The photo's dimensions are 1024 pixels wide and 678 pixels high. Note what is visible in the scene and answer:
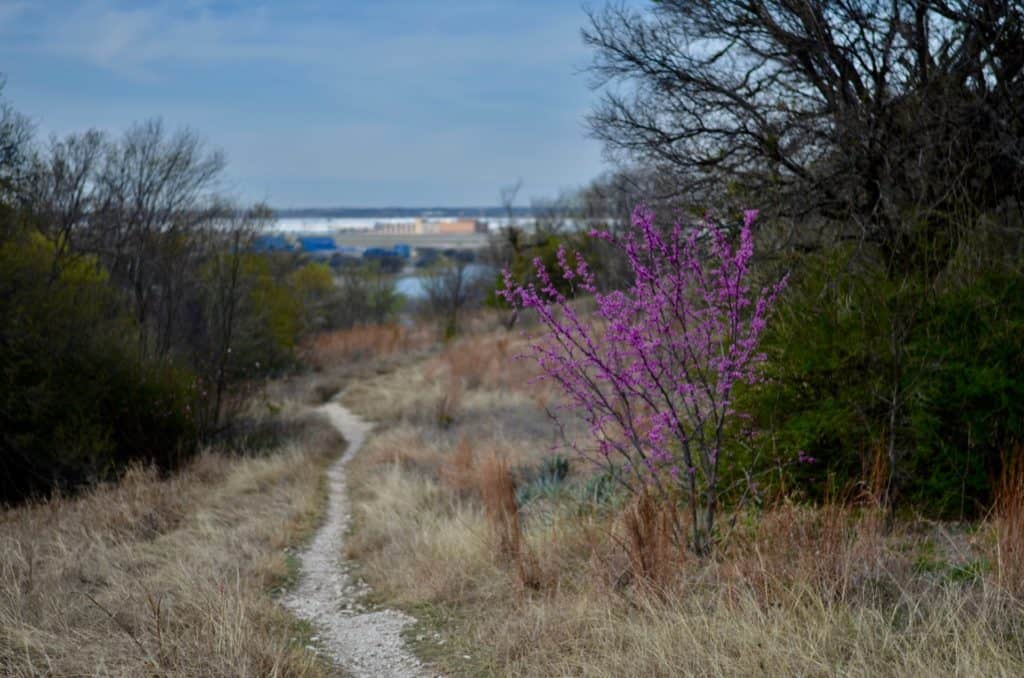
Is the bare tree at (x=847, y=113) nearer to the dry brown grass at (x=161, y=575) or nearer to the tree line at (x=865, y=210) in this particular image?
the tree line at (x=865, y=210)

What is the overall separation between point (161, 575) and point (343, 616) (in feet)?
4.09

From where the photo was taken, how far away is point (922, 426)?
21.7 feet

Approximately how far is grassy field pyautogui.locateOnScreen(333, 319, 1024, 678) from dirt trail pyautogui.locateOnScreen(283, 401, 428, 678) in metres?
0.18

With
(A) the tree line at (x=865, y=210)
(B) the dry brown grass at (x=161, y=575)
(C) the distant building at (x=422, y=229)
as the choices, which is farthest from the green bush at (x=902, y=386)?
(C) the distant building at (x=422, y=229)

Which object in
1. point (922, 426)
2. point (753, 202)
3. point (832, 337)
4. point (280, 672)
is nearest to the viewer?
point (280, 672)

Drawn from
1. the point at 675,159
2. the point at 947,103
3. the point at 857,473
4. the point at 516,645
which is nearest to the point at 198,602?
the point at 516,645

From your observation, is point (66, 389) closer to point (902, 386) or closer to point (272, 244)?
point (902, 386)

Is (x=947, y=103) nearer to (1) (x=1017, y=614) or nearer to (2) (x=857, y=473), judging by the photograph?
(2) (x=857, y=473)

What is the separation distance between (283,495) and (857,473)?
6.24 meters

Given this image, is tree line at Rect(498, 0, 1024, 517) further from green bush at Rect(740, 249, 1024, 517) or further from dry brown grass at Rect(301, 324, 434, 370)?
dry brown grass at Rect(301, 324, 434, 370)

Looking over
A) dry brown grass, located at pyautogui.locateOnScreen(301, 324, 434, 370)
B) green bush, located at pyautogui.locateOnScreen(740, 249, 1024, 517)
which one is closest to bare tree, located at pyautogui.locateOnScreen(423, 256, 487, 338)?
dry brown grass, located at pyautogui.locateOnScreen(301, 324, 434, 370)

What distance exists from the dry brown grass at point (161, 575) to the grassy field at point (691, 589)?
983mm

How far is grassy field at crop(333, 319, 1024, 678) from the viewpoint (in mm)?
4242

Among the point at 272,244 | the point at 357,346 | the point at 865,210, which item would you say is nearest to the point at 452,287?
the point at 357,346
